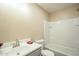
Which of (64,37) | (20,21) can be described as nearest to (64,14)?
(64,37)

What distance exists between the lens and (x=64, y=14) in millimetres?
1645

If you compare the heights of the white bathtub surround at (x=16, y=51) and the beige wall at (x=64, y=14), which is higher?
the beige wall at (x=64, y=14)

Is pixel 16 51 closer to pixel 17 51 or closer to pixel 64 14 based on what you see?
pixel 17 51

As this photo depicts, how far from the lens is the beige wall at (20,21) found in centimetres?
117

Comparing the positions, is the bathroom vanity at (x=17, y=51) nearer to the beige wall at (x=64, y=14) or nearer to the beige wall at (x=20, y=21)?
the beige wall at (x=20, y=21)

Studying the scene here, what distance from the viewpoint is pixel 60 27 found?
182cm

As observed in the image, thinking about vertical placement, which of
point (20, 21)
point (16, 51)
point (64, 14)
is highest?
point (64, 14)

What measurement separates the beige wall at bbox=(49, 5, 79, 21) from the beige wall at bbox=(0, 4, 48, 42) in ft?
0.73

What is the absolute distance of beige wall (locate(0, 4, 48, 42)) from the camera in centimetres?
117

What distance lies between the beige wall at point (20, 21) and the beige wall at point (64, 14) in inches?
8.7

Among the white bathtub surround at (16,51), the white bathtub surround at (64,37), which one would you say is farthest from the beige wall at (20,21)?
the white bathtub surround at (64,37)

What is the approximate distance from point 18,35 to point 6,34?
27 cm

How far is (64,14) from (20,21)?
1187 mm

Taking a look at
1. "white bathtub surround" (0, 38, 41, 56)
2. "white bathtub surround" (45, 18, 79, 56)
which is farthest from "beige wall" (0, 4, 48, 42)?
"white bathtub surround" (45, 18, 79, 56)
